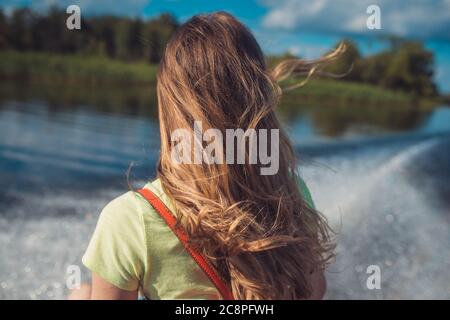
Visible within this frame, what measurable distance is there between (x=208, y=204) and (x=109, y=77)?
875 centimetres

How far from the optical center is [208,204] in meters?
1.04

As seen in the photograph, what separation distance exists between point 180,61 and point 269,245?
439 mm

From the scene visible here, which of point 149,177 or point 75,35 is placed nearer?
point 149,177

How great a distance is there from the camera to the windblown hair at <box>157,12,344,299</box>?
103cm

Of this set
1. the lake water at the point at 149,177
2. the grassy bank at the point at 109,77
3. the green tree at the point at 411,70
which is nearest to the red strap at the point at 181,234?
the lake water at the point at 149,177

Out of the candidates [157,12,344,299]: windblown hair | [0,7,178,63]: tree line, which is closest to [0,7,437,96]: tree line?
[0,7,178,63]: tree line

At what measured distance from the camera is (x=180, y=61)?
1034 mm

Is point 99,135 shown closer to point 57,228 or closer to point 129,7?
point 129,7

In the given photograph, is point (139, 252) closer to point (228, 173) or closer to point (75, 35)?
point (228, 173)

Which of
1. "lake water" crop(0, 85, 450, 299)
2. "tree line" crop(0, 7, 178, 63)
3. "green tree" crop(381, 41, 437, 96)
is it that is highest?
"tree line" crop(0, 7, 178, 63)

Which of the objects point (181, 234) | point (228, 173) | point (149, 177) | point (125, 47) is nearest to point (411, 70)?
point (125, 47)

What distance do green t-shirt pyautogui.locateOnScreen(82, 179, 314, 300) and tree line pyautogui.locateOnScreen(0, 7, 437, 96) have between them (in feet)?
21.3

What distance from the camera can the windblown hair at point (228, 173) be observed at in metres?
1.03

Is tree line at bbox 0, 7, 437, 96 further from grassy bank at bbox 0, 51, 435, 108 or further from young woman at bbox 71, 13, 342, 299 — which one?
young woman at bbox 71, 13, 342, 299
